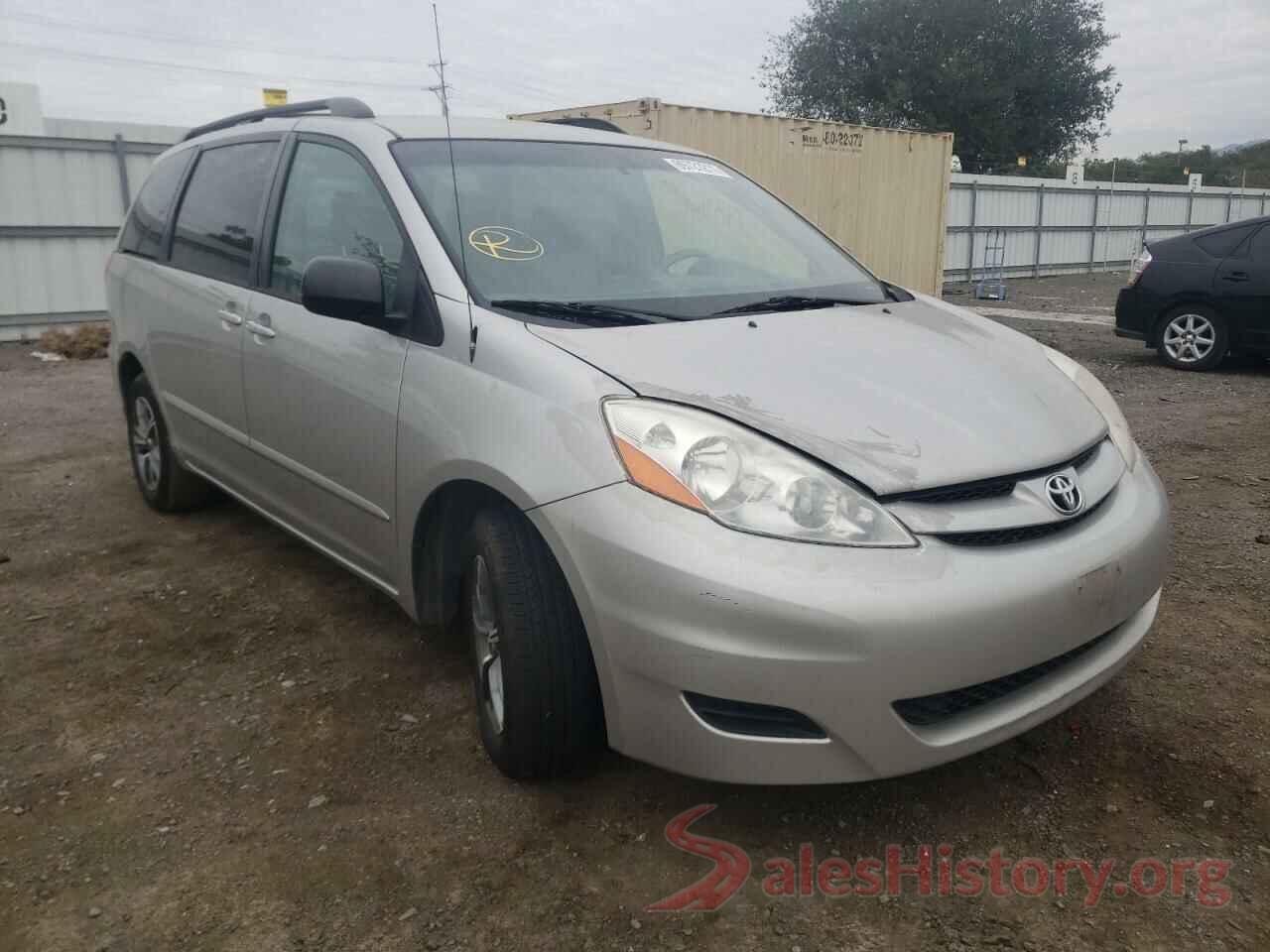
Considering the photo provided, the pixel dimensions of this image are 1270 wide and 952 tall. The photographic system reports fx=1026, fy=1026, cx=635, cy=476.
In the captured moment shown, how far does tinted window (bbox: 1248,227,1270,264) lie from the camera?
8.48m

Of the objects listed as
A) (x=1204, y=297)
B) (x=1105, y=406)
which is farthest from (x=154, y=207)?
(x=1204, y=297)

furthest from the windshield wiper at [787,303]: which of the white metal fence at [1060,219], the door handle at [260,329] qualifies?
the white metal fence at [1060,219]

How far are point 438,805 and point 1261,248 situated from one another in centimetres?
873

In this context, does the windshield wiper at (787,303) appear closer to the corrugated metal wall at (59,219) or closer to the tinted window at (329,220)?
the tinted window at (329,220)

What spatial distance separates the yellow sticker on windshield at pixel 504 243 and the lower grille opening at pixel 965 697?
5.11 ft

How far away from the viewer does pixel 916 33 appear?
116ft

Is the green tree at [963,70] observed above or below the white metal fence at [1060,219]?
above

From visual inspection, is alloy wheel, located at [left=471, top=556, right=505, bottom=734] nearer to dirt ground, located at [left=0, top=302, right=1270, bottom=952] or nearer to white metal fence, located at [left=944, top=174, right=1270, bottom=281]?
dirt ground, located at [left=0, top=302, right=1270, bottom=952]

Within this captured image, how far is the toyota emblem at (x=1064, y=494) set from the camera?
2.23 metres

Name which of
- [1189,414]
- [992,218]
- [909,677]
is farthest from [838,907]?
[992,218]

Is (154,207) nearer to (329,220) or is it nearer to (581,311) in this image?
(329,220)

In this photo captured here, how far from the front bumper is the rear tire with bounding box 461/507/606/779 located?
0.10 meters

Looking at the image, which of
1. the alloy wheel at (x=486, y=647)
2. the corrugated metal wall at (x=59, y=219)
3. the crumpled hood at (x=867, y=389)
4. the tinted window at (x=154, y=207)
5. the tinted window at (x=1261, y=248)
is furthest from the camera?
the corrugated metal wall at (x=59, y=219)

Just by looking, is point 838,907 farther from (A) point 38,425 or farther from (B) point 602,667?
(A) point 38,425
